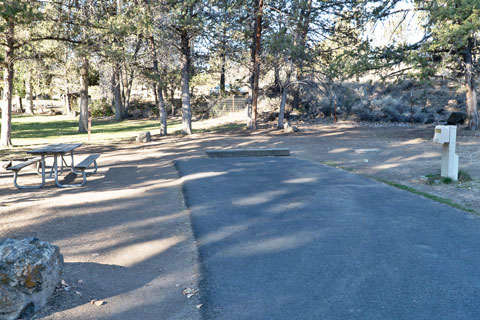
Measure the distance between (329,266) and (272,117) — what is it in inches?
914

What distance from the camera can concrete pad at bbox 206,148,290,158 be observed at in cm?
1255

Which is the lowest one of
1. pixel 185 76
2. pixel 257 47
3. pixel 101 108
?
pixel 101 108

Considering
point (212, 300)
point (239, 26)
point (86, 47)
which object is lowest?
point (212, 300)

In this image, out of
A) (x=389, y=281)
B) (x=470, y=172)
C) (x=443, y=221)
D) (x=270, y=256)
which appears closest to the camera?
(x=389, y=281)

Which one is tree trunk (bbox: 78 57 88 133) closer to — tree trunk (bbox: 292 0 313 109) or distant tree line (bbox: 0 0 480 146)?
distant tree line (bbox: 0 0 480 146)

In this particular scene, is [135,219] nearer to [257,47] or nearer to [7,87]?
[7,87]

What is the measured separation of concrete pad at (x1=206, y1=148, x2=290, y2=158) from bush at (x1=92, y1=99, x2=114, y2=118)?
107 ft

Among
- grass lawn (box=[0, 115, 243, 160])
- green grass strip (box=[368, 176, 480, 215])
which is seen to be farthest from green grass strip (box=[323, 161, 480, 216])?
grass lawn (box=[0, 115, 243, 160])

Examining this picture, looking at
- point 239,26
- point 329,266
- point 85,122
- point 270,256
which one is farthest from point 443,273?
point 85,122

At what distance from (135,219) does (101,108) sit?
39.6 m

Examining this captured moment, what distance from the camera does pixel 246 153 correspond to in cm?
1267

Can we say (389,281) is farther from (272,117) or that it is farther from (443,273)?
(272,117)

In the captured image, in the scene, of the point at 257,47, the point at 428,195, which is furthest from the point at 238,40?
the point at 428,195

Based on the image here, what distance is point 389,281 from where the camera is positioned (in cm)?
390
